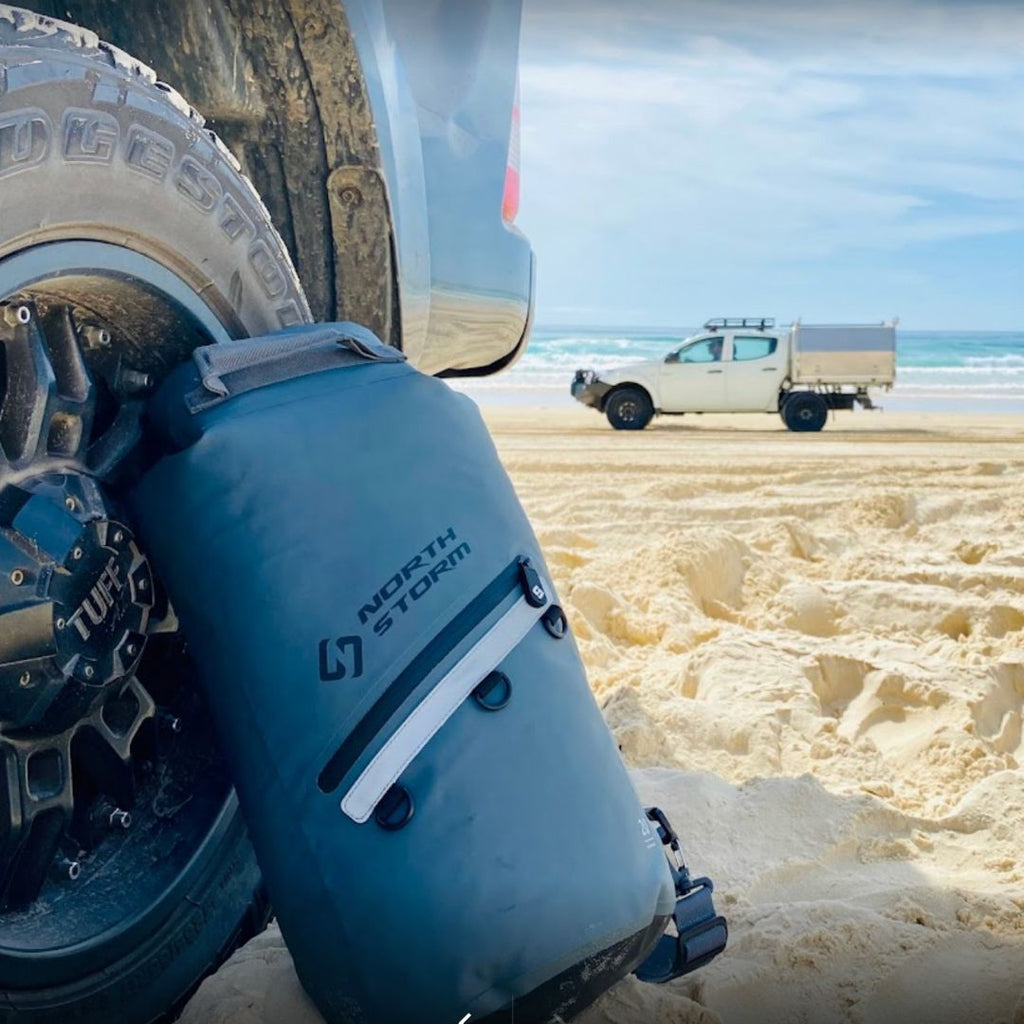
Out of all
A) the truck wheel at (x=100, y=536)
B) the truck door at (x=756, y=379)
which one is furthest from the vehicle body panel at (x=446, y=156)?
the truck door at (x=756, y=379)

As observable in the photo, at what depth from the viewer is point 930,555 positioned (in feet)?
17.4

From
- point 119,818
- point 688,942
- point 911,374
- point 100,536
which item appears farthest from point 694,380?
point 911,374

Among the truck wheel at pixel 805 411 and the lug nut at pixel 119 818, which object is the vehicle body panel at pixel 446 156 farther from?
the truck wheel at pixel 805 411

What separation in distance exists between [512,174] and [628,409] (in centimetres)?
1211

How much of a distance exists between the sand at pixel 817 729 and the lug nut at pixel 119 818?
284mm

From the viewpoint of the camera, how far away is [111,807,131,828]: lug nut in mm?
2043

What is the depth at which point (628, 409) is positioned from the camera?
50.0ft

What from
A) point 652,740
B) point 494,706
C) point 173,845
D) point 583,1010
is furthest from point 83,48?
point 652,740

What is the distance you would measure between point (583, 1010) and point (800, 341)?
14465 mm

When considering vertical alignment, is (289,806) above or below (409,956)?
above

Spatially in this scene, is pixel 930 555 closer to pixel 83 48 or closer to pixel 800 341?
pixel 83 48

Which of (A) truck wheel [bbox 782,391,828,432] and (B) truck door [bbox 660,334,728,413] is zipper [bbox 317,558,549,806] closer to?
(A) truck wheel [bbox 782,391,828,432]

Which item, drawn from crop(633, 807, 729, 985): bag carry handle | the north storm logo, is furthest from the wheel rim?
crop(633, 807, 729, 985): bag carry handle

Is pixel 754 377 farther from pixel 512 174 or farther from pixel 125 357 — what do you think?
pixel 125 357
